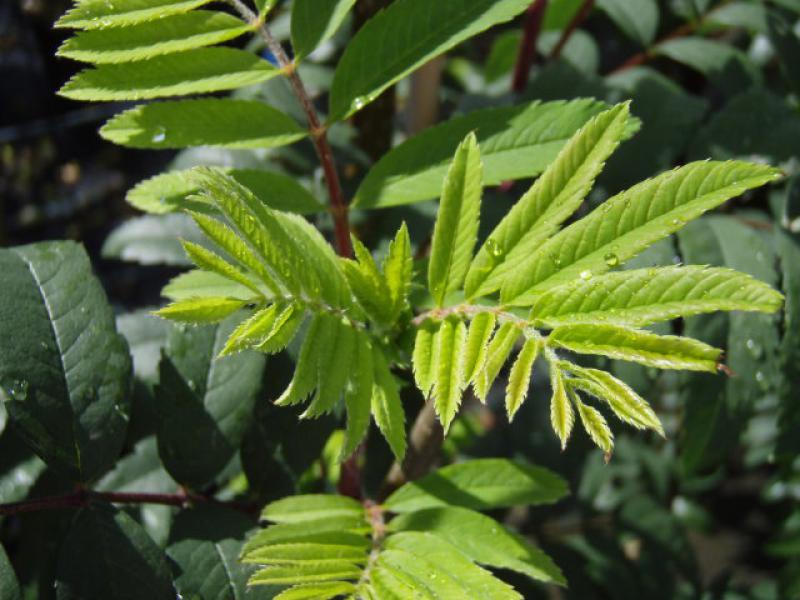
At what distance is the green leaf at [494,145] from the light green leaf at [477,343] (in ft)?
0.66

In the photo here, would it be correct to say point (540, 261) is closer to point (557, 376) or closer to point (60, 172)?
point (557, 376)

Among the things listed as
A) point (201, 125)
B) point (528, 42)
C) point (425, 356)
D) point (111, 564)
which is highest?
point (201, 125)

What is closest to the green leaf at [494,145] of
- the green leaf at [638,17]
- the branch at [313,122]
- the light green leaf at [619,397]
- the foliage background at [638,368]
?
the branch at [313,122]

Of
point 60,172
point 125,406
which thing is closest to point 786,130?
point 125,406

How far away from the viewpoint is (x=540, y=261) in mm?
664

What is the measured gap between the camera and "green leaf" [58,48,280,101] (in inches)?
29.6

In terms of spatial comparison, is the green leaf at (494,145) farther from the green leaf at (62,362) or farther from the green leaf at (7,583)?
the green leaf at (7,583)

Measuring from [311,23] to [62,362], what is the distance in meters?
0.41

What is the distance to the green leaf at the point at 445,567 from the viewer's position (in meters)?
0.65

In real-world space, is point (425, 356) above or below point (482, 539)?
above

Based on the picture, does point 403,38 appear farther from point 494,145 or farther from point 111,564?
point 111,564

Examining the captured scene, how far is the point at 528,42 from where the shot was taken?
1.24 m

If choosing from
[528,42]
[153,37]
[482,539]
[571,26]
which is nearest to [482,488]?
[482,539]

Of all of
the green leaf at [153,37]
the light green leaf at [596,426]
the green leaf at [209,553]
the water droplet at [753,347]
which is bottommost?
the water droplet at [753,347]
